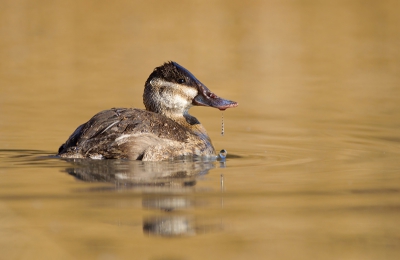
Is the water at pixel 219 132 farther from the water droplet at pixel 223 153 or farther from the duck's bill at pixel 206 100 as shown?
the duck's bill at pixel 206 100

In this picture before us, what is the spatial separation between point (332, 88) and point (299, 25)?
734cm

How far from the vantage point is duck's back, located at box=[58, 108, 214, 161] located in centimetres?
807

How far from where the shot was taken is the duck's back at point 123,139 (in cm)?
807

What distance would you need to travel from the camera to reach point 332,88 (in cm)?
1488

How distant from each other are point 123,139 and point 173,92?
134 centimetres

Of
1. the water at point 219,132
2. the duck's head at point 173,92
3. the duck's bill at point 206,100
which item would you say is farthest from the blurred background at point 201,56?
the duck's bill at point 206,100

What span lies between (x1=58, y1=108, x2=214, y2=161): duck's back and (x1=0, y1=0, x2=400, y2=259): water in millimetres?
128

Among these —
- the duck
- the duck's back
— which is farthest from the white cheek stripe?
the duck's back

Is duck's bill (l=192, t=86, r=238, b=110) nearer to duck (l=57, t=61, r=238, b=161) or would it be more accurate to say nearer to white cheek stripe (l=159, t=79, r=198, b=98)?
white cheek stripe (l=159, t=79, r=198, b=98)

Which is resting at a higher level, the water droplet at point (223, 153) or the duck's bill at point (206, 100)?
the duck's bill at point (206, 100)

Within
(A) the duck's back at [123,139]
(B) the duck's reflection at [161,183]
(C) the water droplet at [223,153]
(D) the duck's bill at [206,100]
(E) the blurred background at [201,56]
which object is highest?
(E) the blurred background at [201,56]

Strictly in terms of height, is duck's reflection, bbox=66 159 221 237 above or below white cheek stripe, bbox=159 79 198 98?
below

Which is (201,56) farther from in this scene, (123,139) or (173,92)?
(123,139)

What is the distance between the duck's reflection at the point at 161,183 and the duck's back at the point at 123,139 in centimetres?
9
